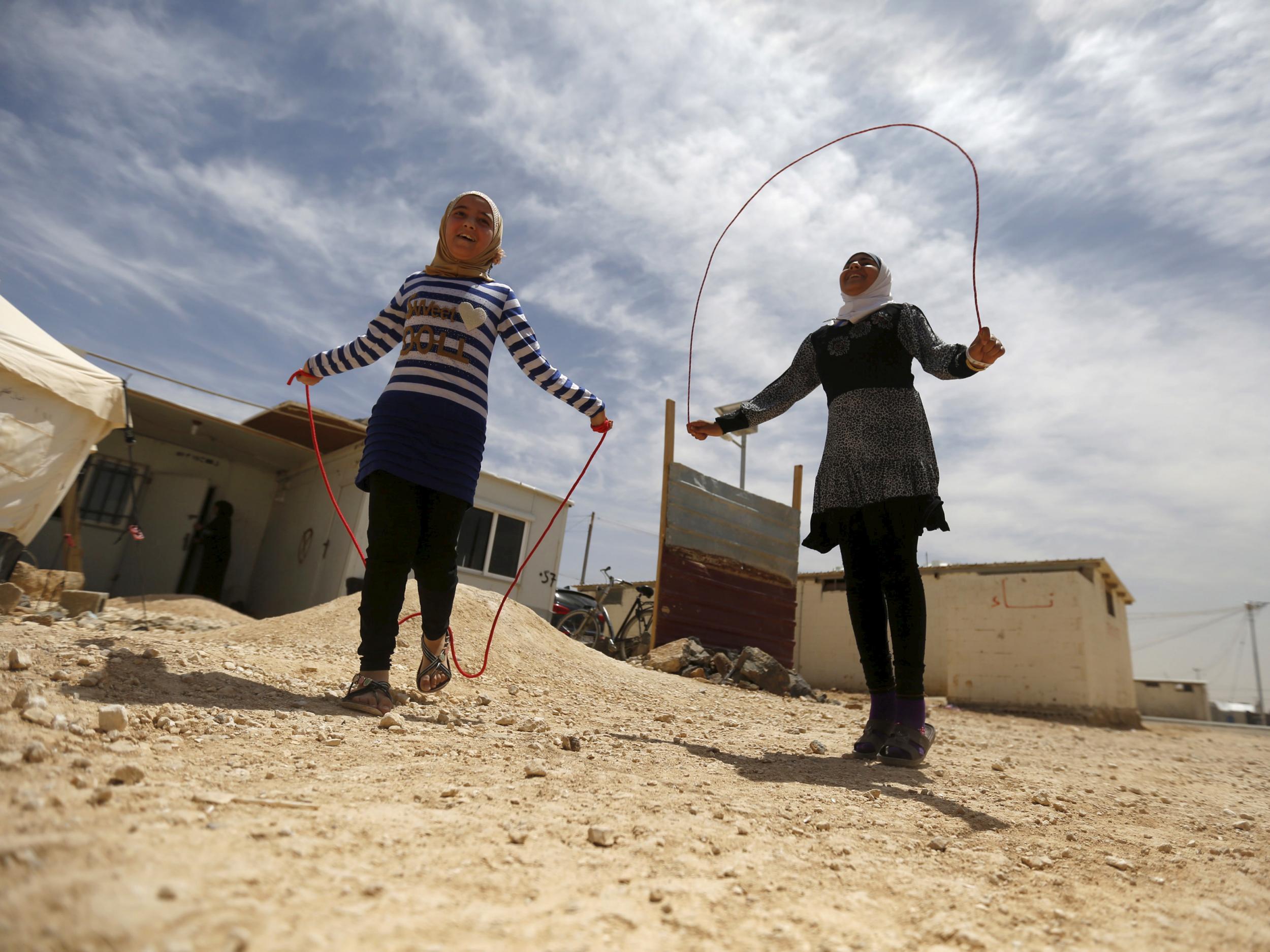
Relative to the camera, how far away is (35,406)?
4637 mm

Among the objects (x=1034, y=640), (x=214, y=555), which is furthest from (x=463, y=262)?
(x=1034, y=640)

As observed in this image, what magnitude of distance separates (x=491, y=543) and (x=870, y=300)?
8418 mm

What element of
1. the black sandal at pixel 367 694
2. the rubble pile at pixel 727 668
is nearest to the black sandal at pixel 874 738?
the black sandal at pixel 367 694

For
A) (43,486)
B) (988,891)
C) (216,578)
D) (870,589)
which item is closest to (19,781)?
(988,891)

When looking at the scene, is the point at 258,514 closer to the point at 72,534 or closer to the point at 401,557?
the point at 72,534

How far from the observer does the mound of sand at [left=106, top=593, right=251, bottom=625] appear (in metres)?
6.62

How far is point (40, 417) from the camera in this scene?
466cm

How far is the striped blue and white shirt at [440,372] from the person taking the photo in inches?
91.3

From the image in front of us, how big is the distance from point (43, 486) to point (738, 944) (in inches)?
226

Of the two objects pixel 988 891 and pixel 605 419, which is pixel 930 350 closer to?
pixel 605 419

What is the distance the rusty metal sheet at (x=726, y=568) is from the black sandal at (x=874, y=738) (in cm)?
413

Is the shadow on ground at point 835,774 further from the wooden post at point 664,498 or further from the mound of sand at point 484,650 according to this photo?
the wooden post at point 664,498

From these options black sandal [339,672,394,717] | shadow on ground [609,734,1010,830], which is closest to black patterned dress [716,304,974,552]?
shadow on ground [609,734,1010,830]

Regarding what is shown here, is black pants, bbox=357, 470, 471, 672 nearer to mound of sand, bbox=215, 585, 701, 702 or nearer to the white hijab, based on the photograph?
mound of sand, bbox=215, 585, 701, 702
